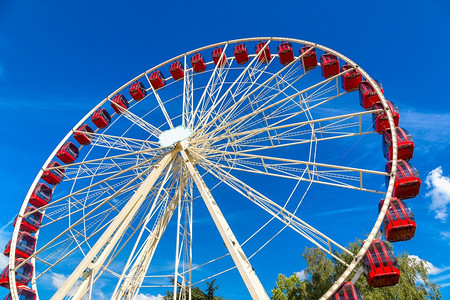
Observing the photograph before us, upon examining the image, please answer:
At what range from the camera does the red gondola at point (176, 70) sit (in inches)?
712

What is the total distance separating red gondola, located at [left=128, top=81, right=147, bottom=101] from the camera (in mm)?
18250

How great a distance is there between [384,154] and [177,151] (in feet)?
27.5

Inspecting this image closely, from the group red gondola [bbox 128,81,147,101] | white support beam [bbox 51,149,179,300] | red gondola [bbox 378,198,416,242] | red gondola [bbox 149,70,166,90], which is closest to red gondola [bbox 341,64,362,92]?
red gondola [bbox 378,198,416,242]

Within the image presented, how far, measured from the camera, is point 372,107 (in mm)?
13180

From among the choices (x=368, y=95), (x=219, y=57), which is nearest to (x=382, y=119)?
(x=368, y=95)

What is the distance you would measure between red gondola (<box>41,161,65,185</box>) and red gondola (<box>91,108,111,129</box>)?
304 centimetres

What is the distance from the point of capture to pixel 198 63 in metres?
17.6

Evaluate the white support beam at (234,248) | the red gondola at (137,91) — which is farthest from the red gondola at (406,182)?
the red gondola at (137,91)

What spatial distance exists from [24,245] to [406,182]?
54.2ft

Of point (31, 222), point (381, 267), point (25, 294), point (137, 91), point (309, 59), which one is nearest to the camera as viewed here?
point (381, 267)

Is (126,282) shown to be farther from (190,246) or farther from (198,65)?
(198,65)

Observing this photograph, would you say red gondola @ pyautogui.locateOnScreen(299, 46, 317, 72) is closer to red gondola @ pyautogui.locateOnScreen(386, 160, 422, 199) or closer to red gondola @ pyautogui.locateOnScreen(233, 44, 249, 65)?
red gondola @ pyautogui.locateOnScreen(233, 44, 249, 65)

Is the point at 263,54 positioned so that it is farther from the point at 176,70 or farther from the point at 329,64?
the point at 176,70

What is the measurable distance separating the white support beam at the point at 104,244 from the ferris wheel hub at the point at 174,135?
37.0 inches
